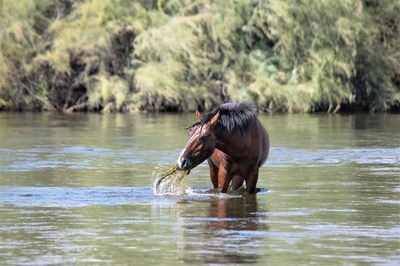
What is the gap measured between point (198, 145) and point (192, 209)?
95 centimetres

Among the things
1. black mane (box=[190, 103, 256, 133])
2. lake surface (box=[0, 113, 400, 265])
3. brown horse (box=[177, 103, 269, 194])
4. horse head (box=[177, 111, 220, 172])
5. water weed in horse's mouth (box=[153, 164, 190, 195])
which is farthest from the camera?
water weed in horse's mouth (box=[153, 164, 190, 195])

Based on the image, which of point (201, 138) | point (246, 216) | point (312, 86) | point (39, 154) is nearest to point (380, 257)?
point (246, 216)

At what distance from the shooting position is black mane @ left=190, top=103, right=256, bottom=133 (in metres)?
13.9

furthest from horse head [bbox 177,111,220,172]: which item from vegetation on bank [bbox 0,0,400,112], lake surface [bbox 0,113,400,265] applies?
vegetation on bank [bbox 0,0,400,112]

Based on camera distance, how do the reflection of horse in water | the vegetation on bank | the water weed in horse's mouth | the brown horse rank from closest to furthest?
the reflection of horse in water → the brown horse → the water weed in horse's mouth → the vegetation on bank

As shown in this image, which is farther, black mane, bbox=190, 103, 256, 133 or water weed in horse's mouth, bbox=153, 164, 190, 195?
water weed in horse's mouth, bbox=153, 164, 190, 195

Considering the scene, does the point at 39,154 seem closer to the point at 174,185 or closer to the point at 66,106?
the point at 174,185

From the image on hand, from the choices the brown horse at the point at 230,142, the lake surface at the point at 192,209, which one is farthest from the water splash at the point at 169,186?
the brown horse at the point at 230,142

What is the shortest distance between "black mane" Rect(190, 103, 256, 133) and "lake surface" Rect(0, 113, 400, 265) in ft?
2.76

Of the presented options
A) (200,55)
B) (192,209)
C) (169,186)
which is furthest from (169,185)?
(200,55)

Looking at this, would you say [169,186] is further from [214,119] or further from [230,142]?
[214,119]

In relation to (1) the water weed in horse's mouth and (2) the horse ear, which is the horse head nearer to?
(2) the horse ear

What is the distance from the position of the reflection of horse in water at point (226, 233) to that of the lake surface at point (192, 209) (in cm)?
1

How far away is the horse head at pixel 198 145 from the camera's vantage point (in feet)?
44.0
